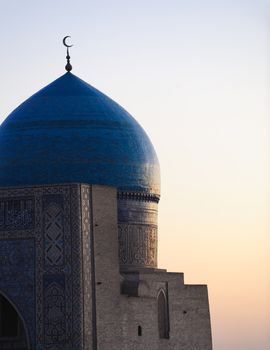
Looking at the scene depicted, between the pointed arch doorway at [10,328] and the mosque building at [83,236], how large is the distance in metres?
0.02

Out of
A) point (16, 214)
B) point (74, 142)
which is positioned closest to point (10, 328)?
point (16, 214)

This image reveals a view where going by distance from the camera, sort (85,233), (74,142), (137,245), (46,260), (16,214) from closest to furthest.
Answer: (46,260) → (85,233) → (16,214) → (74,142) → (137,245)

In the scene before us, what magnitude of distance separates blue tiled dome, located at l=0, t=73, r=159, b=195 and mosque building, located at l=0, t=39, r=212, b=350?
18 mm

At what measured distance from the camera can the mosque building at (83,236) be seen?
86.1 feet

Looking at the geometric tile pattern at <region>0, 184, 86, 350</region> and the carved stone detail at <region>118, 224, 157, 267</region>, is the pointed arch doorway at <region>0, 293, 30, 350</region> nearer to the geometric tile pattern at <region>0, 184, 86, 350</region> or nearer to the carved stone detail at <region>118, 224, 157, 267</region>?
the geometric tile pattern at <region>0, 184, 86, 350</region>

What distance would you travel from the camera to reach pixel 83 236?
2641 cm

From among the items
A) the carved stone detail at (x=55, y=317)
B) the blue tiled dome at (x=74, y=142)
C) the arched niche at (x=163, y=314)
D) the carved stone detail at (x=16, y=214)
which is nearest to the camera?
the carved stone detail at (x=55, y=317)

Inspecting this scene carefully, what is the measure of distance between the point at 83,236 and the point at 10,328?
91.7 inches

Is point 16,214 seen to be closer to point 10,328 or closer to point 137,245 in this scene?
point 10,328

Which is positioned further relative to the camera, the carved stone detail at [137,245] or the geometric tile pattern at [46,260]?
the carved stone detail at [137,245]

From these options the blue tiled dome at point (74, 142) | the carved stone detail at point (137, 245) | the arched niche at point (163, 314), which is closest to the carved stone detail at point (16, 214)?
the blue tiled dome at point (74, 142)

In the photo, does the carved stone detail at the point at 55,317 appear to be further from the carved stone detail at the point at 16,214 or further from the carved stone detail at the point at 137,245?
the carved stone detail at the point at 137,245

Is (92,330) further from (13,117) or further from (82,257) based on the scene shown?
(13,117)

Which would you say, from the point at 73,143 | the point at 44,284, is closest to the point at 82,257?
the point at 44,284
